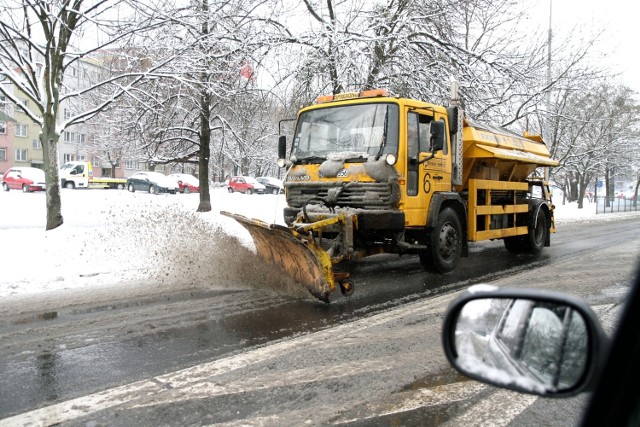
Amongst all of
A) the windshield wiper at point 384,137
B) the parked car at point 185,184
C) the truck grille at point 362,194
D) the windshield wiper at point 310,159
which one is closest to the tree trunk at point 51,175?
the windshield wiper at point 310,159

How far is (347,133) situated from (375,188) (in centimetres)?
106

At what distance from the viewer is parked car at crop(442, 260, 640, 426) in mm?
1240

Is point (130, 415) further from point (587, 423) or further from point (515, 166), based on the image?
point (515, 166)

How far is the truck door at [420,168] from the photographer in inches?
306

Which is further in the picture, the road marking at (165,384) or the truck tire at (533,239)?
the truck tire at (533,239)

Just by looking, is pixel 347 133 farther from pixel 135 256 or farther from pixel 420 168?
pixel 135 256

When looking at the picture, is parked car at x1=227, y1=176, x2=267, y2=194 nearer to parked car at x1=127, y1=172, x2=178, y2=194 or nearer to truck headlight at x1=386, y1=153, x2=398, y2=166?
parked car at x1=127, y1=172, x2=178, y2=194

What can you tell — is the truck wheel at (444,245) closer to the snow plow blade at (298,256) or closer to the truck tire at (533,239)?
the snow plow blade at (298,256)

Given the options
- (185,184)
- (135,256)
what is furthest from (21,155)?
(135,256)

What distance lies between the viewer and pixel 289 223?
8.26 metres

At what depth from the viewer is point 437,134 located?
7602 millimetres

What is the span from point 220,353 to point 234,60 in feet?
33.8

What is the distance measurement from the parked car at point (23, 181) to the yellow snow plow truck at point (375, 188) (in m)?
29.6

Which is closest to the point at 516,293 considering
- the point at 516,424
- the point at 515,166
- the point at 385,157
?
the point at 516,424
